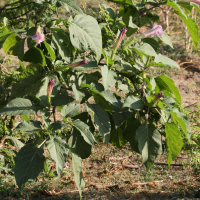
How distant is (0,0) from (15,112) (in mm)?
1180

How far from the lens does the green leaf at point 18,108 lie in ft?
3.06

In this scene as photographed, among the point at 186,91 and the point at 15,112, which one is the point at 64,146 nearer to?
the point at 15,112

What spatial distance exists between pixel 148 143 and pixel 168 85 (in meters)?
0.34

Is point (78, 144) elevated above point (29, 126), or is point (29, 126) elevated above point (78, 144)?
point (29, 126)

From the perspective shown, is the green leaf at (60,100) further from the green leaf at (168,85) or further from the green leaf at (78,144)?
the green leaf at (168,85)

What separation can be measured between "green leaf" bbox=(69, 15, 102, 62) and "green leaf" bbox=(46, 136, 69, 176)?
0.39m

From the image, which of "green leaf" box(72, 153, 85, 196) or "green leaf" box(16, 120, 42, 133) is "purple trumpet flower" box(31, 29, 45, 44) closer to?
"green leaf" box(16, 120, 42, 133)

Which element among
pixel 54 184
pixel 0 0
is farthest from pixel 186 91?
pixel 0 0

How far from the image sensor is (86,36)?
3.40ft

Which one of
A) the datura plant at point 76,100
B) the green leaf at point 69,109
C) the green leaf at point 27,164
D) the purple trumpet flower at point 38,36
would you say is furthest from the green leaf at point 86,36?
the green leaf at point 27,164

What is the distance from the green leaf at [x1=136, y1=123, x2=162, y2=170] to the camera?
41.4 inches

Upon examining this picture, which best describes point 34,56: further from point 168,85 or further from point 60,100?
point 168,85

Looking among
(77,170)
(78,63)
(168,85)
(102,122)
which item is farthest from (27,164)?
(168,85)

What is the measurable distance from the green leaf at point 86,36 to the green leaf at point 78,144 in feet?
1.19
